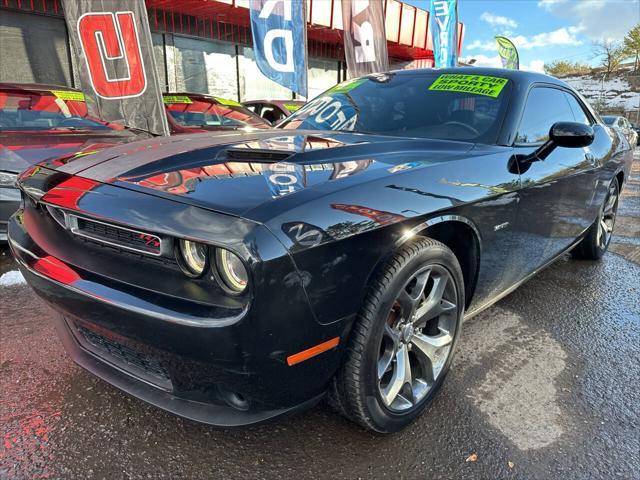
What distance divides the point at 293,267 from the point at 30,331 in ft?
6.99

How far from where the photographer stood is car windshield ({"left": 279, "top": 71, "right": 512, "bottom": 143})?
2510 millimetres

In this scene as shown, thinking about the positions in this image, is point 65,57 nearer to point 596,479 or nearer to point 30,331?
point 30,331

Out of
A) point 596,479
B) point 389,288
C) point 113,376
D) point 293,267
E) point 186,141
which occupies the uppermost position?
point 186,141

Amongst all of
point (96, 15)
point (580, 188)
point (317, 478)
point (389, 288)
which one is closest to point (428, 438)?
point (317, 478)

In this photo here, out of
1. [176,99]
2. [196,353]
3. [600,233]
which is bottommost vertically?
[600,233]

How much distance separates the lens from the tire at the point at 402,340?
5.30ft

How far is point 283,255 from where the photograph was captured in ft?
4.28

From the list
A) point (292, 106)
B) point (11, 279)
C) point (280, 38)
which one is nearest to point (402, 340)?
point (11, 279)

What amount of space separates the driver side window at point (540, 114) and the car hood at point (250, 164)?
0.54 meters

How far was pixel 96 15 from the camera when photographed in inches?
238

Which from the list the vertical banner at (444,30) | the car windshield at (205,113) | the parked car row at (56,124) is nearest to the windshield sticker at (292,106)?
the car windshield at (205,113)

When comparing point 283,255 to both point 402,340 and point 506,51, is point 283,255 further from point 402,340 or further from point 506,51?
point 506,51

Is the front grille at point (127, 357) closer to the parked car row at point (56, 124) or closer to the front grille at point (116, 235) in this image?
the front grille at point (116, 235)

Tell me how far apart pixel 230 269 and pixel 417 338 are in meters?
0.96
